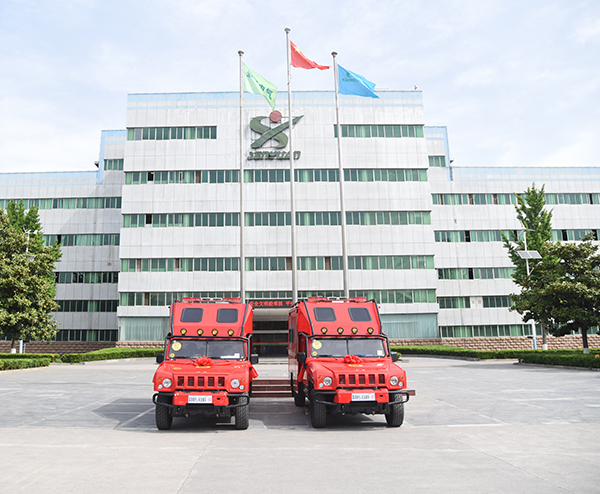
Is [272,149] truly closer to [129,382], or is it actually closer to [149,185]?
[149,185]

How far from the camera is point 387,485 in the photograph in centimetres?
655

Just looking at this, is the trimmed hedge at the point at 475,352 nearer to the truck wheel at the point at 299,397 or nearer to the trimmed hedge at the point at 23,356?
the truck wheel at the point at 299,397

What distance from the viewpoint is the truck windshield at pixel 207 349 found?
475 inches

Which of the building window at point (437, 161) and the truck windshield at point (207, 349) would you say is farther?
the building window at point (437, 161)

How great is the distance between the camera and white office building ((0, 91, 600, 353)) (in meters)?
47.0

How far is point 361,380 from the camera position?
36.2 feet

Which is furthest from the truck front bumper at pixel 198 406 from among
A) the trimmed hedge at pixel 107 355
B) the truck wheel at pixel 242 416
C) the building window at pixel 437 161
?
the building window at pixel 437 161

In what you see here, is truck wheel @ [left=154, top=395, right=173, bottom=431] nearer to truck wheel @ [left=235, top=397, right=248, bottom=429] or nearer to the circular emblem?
truck wheel @ [left=235, top=397, right=248, bottom=429]

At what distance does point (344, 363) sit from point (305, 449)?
10.0ft

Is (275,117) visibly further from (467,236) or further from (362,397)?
(362,397)

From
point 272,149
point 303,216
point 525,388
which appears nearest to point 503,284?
point 303,216

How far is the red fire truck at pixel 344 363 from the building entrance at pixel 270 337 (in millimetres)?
33524

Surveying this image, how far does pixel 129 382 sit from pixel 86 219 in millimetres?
36136

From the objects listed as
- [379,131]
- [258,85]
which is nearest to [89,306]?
[379,131]
